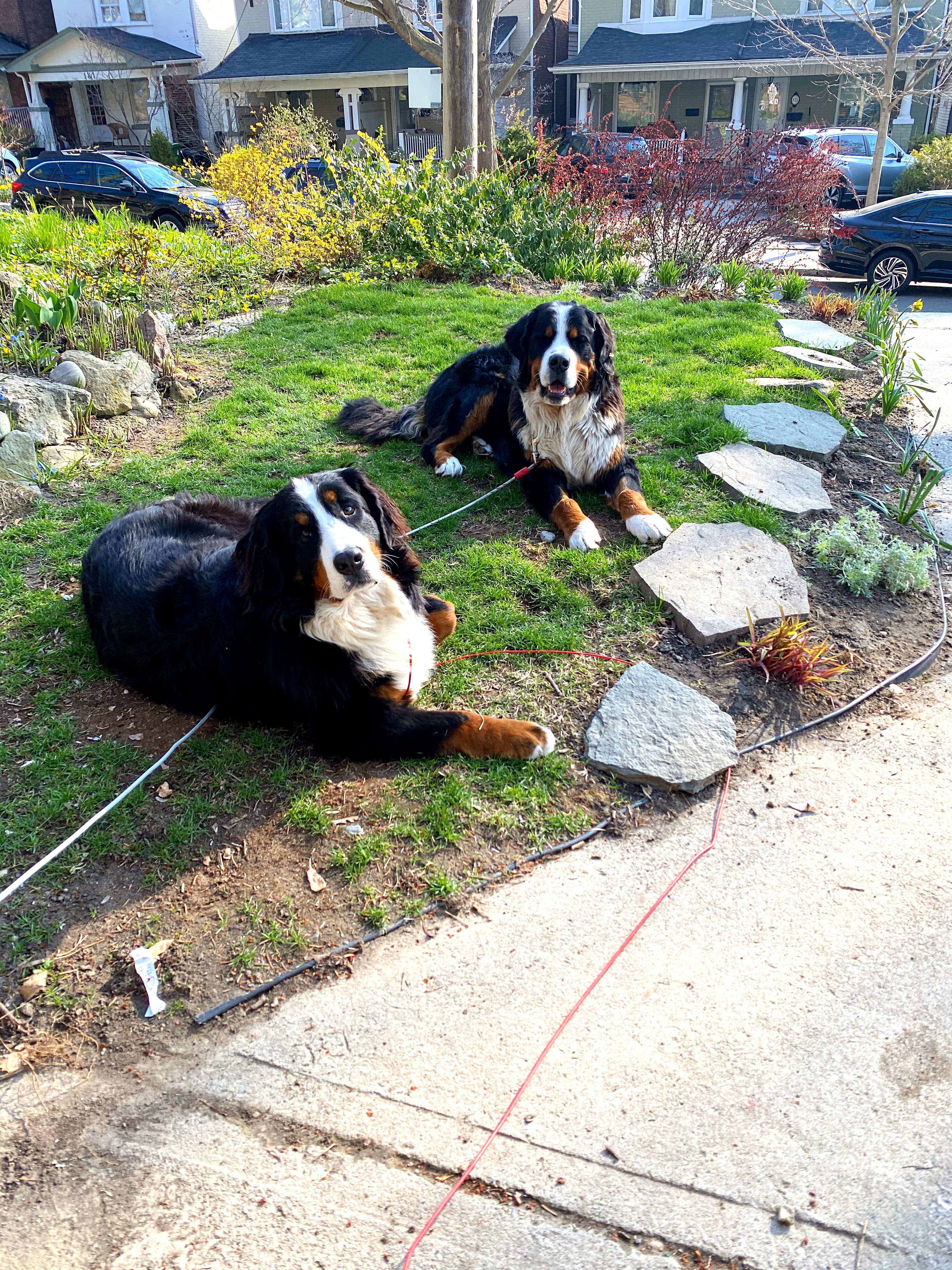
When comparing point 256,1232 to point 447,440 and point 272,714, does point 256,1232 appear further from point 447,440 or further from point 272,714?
point 447,440

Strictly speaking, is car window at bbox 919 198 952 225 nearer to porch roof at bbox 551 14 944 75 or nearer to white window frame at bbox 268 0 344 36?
porch roof at bbox 551 14 944 75

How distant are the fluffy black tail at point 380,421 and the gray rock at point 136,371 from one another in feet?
5.45

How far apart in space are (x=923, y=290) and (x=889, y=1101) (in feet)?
49.9

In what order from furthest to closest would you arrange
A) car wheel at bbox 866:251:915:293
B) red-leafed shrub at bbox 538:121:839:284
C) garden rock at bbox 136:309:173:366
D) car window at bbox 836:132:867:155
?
car window at bbox 836:132:867:155 → car wheel at bbox 866:251:915:293 → red-leafed shrub at bbox 538:121:839:284 → garden rock at bbox 136:309:173:366

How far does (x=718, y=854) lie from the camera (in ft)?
9.83

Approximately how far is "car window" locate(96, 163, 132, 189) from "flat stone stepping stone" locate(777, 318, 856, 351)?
15330mm

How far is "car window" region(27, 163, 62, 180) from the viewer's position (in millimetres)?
17844

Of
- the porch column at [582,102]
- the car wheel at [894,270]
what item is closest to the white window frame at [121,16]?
the porch column at [582,102]

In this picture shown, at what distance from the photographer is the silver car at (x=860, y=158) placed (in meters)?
20.2

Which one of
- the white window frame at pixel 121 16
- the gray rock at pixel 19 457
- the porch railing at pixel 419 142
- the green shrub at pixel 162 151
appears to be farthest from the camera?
the white window frame at pixel 121 16

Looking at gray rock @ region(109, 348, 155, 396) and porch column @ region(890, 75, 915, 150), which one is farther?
porch column @ region(890, 75, 915, 150)

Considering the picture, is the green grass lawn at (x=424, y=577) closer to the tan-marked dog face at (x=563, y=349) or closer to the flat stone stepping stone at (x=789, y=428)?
the flat stone stepping stone at (x=789, y=428)

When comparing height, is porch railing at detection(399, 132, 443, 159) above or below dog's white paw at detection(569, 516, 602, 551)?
above

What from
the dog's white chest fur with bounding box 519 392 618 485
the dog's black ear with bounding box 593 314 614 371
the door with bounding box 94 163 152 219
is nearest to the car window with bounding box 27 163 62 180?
the door with bounding box 94 163 152 219
